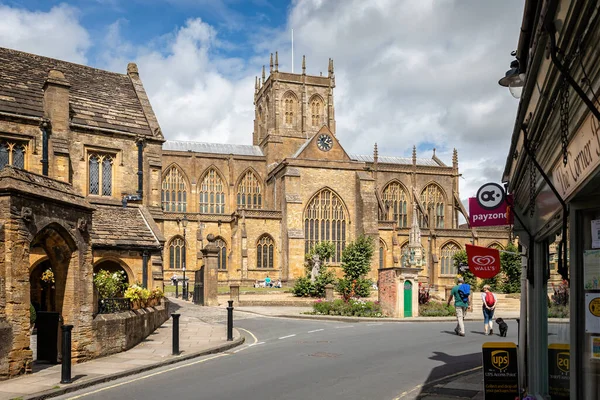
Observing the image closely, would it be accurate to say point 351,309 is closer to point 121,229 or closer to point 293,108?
point 121,229

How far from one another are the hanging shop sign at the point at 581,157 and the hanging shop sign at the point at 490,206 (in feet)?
9.62

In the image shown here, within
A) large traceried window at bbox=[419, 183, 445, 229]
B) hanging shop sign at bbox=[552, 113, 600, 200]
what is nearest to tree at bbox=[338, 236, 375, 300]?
large traceried window at bbox=[419, 183, 445, 229]

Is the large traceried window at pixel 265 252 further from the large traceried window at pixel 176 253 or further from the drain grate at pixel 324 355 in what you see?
the drain grate at pixel 324 355

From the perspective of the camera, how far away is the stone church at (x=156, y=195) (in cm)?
1283

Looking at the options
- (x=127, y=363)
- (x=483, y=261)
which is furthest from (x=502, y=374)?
(x=127, y=363)

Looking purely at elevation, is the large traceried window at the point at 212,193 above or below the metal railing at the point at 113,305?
above

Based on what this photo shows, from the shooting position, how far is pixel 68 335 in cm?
1080

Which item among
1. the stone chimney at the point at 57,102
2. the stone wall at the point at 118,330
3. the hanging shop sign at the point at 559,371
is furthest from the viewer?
the stone chimney at the point at 57,102

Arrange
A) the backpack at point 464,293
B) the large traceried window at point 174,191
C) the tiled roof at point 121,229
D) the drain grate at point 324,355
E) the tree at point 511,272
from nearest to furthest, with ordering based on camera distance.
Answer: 1. the drain grate at point 324,355
2. the backpack at point 464,293
3. the tiled roof at point 121,229
4. the tree at point 511,272
5. the large traceried window at point 174,191

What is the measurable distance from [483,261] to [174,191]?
5617 cm

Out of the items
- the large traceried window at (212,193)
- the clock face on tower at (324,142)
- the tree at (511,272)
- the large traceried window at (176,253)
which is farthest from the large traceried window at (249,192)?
the tree at (511,272)

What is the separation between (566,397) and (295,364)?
27.2 ft

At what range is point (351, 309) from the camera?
90.4 ft

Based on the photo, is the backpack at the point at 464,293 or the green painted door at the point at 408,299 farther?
the green painted door at the point at 408,299
